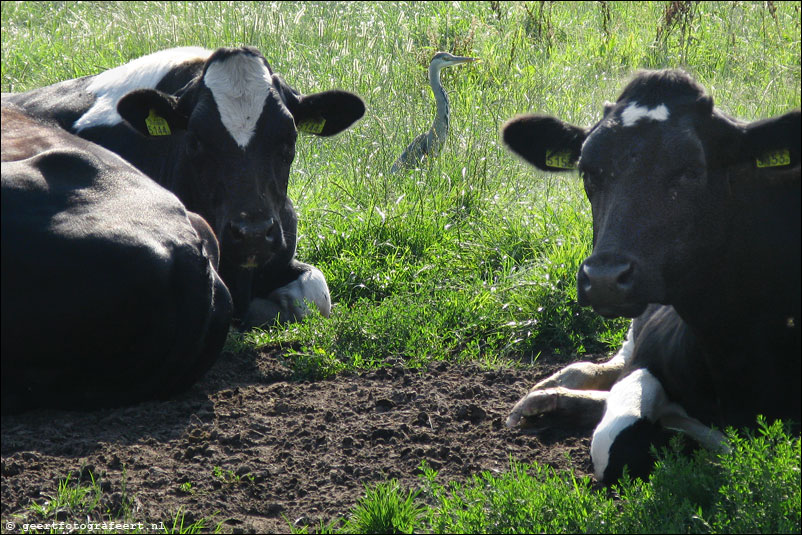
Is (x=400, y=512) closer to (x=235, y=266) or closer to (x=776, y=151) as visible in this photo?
(x=776, y=151)

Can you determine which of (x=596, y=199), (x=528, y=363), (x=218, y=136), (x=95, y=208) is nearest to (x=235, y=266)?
(x=218, y=136)

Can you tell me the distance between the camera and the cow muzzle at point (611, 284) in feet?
13.0

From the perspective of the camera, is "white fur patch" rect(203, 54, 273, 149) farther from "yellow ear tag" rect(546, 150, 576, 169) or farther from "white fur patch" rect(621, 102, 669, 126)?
"white fur patch" rect(621, 102, 669, 126)

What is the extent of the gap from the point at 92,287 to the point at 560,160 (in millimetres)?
2377

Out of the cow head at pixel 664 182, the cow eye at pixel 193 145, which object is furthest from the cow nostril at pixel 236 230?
the cow head at pixel 664 182

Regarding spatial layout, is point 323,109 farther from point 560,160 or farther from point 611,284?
point 611,284

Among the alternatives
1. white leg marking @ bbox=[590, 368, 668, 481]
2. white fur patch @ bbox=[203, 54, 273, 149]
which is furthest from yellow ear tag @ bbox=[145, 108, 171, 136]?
white leg marking @ bbox=[590, 368, 668, 481]

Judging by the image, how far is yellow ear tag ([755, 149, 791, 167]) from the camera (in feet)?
13.4

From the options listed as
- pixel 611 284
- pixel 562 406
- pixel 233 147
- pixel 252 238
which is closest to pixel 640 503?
pixel 611 284

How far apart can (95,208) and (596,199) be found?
8.04 ft

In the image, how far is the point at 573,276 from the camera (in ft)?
22.3

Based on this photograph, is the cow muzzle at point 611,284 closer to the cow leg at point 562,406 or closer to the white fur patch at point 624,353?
the cow leg at point 562,406

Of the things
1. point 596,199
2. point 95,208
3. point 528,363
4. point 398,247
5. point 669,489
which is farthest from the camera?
point 398,247

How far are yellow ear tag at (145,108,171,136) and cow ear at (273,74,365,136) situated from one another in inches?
31.4
